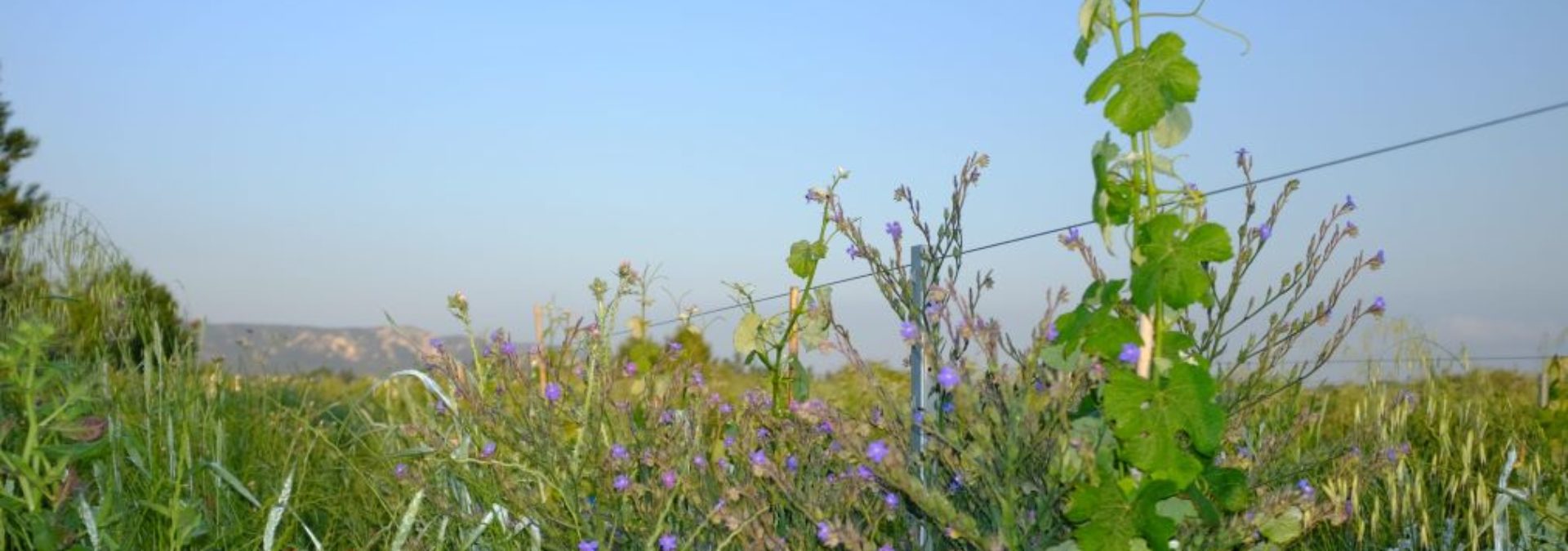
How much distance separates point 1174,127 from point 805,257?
4.99 ft

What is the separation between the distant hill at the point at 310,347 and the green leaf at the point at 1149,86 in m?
1.97

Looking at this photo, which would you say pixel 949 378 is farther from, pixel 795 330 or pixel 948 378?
pixel 795 330

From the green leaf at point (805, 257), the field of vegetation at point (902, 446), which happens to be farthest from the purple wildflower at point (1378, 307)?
the green leaf at point (805, 257)

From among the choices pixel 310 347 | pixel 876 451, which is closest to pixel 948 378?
pixel 876 451

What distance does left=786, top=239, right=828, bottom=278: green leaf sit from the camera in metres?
3.93

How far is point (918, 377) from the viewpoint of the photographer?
3.34 metres

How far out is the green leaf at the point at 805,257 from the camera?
393 cm

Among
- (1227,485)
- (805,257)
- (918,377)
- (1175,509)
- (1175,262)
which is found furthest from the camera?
(805,257)

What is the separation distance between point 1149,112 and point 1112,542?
0.77m

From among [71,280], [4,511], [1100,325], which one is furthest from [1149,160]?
[71,280]

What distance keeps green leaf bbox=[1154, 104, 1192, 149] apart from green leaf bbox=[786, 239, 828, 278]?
57.6 inches

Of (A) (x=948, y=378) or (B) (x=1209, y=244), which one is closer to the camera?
(B) (x=1209, y=244)

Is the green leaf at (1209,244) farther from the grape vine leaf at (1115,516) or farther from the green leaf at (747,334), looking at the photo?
the green leaf at (747,334)

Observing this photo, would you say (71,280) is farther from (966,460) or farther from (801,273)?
(966,460)
